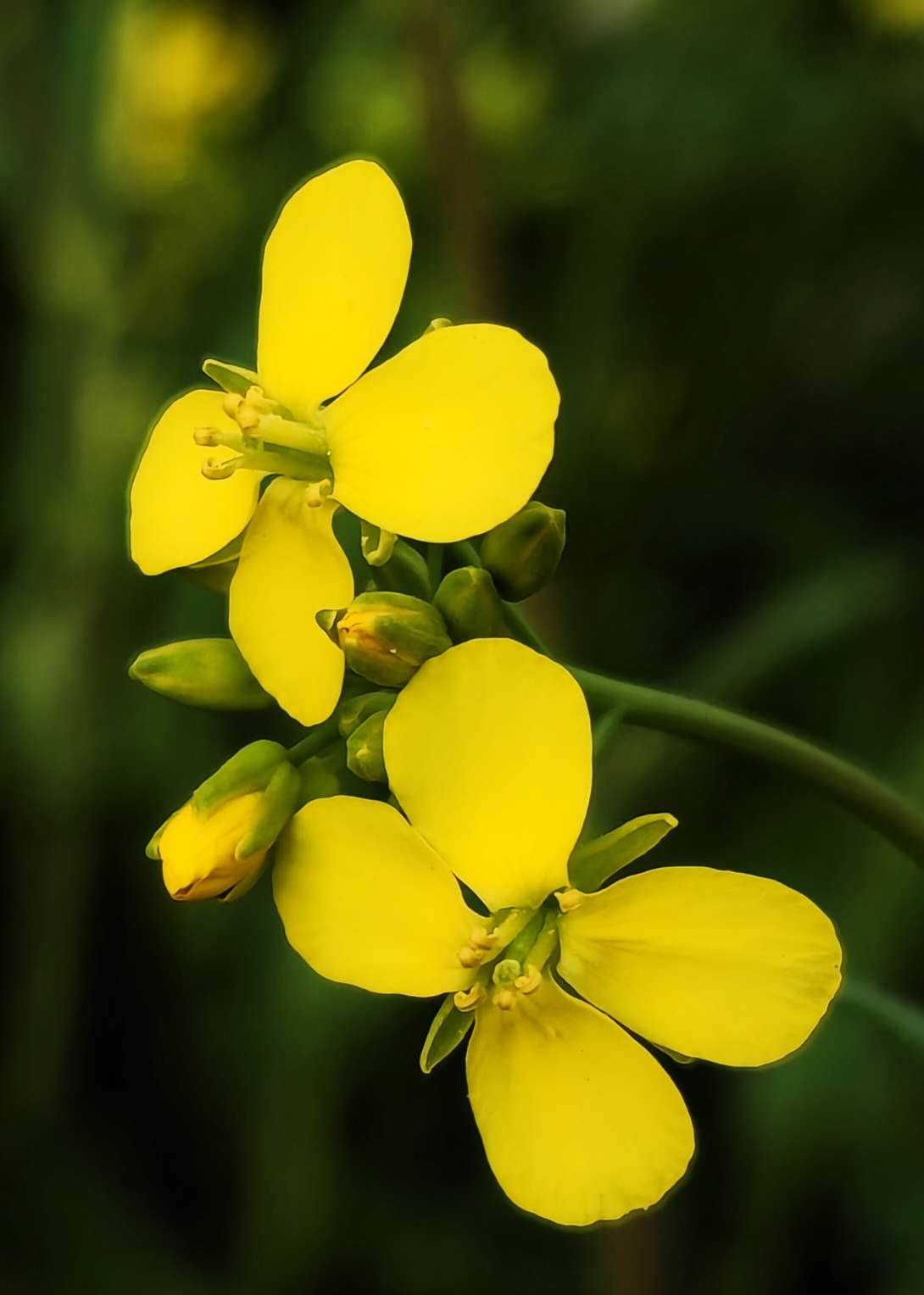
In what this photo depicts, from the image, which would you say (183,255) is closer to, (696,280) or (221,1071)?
(696,280)

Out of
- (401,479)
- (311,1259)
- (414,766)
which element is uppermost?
(401,479)

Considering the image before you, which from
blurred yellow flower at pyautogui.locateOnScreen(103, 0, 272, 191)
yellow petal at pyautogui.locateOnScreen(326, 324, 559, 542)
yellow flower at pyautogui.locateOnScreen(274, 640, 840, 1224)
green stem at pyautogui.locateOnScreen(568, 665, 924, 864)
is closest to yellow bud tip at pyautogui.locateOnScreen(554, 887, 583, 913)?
yellow flower at pyautogui.locateOnScreen(274, 640, 840, 1224)

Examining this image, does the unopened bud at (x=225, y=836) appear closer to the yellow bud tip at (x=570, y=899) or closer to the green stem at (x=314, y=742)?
the green stem at (x=314, y=742)

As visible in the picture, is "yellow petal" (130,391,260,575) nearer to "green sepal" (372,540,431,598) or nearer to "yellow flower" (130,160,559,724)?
"yellow flower" (130,160,559,724)

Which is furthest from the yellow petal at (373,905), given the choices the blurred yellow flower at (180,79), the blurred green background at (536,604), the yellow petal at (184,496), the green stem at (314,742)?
the blurred yellow flower at (180,79)

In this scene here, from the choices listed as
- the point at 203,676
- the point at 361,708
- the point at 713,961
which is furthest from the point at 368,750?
the point at 713,961

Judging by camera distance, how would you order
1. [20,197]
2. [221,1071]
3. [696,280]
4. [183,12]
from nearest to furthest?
[221,1071] < [696,280] < [20,197] < [183,12]

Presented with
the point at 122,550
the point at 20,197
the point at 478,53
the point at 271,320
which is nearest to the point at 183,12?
the point at 20,197
